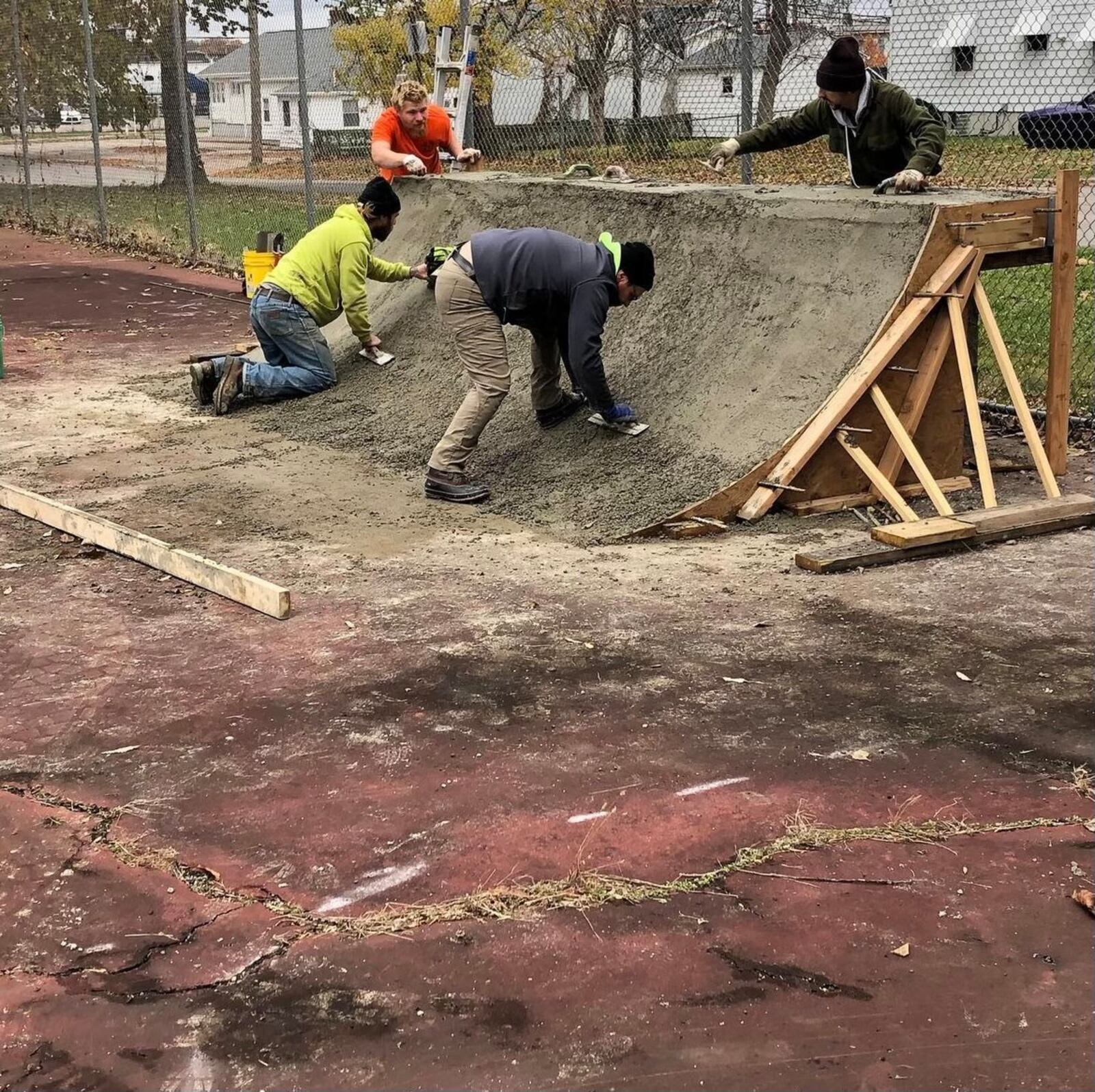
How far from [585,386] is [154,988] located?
14.3 ft

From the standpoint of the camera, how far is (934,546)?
6047mm

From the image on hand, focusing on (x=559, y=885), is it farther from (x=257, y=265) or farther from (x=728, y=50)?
(x=728, y=50)

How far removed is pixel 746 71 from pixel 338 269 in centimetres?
315

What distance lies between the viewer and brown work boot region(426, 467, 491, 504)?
7.11 m

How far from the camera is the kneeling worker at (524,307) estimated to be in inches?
261

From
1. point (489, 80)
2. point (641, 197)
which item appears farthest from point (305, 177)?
point (641, 197)

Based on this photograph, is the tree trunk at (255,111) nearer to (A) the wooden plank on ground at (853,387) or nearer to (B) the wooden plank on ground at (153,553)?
(B) the wooden plank on ground at (153,553)

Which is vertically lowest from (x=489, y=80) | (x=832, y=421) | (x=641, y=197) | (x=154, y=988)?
(x=154, y=988)

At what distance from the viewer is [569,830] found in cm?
369

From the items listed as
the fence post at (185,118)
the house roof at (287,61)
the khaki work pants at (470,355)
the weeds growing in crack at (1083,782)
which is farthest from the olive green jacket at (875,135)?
the fence post at (185,118)

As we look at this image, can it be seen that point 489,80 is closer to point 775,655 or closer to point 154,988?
point 775,655

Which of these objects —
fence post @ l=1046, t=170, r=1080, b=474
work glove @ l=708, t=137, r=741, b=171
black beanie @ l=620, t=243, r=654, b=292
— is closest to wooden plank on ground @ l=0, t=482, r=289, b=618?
black beanie @ l=620, t=243, r=654, b=292

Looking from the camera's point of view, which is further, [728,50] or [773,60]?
[728,50]

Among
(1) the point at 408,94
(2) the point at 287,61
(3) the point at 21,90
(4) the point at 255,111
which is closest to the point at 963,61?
(1) the point at 408,94
